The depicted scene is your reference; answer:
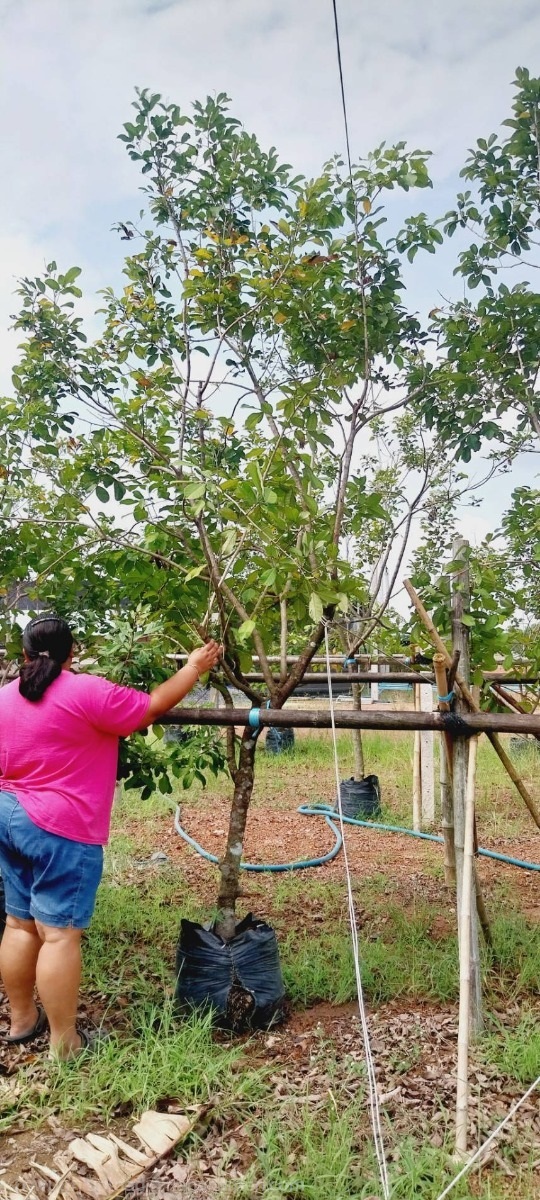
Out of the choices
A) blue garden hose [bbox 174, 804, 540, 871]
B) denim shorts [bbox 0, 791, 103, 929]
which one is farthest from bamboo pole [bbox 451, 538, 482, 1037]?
blue garden hose [bbox 174, 804, 540, 871]

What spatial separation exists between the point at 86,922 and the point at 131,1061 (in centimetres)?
50

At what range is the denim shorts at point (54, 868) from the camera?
2564mm

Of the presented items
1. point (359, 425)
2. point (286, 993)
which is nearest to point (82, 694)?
point (286, 993)

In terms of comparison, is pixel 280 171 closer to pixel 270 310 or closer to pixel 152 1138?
pixel 270 310

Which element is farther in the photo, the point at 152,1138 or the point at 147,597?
the point at 147,597

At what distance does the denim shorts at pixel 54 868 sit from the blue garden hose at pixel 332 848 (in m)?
2.44

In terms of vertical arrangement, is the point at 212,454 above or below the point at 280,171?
below

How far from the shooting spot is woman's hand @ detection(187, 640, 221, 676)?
276 centimetres

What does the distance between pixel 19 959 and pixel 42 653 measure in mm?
1064

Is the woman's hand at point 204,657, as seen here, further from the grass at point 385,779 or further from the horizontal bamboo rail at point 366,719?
the grass at point 385,779

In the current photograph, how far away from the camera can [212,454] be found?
11.1 feet

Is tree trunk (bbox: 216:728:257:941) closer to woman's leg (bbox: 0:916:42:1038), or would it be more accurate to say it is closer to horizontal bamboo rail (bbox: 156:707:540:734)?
horizontal bamboo rail (bbox: 156:707:540:734)

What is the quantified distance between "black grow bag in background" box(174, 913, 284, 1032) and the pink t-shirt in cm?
63

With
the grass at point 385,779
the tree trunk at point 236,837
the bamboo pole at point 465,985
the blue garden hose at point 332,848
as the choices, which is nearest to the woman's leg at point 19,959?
the tree trunk at point 236,837
